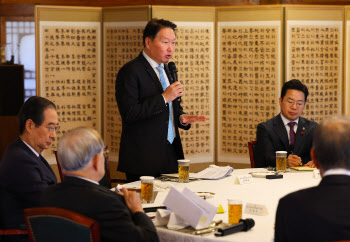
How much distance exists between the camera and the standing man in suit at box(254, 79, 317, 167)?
428 centimetres

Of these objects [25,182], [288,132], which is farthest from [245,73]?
[25,182]

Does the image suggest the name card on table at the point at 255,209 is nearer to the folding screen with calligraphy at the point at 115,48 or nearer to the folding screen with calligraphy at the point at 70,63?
the folding screen with calligraphy at the point at 115,48

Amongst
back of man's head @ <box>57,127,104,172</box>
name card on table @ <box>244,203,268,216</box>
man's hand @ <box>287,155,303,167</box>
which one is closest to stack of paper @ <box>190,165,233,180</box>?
man's hand @ <box>287,155,303,167</box>

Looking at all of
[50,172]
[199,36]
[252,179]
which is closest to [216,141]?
[199,36]

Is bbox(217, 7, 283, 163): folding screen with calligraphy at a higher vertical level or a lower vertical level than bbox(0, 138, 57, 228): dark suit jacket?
higher

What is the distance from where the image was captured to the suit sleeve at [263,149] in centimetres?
420

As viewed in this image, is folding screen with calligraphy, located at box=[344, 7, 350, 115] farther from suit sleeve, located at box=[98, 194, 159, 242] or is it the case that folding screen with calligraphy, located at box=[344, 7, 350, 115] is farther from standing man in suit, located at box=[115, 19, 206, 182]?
suit sleeve, located at box=[98, 194, 159, 242]

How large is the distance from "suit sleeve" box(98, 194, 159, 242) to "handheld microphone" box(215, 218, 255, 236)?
0.29 meters

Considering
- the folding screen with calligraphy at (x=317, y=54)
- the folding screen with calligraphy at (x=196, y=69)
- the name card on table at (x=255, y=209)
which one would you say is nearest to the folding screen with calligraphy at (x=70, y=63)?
the folding screen with calligraphy at (x=196, y=69)

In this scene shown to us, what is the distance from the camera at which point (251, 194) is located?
10.3ft

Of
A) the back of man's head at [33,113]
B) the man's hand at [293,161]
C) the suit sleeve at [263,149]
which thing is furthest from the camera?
the suit sleeve at [263,149]

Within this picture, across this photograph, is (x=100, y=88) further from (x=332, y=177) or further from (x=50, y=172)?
(x=332, y=177)

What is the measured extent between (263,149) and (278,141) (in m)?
0.17

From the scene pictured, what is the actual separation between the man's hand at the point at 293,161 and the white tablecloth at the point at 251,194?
0.53ft
